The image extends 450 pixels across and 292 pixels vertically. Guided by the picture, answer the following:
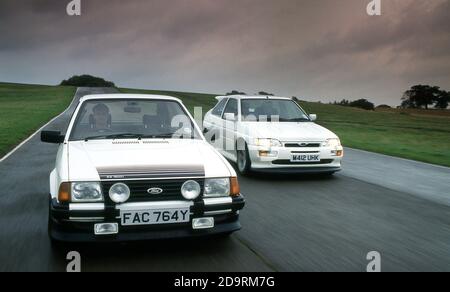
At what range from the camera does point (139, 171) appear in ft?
14.3

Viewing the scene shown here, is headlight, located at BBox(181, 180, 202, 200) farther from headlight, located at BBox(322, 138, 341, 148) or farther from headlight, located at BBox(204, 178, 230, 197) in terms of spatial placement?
headlight, located at BBox(322, 138, 341, 148)

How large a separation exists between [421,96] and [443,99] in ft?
15.5

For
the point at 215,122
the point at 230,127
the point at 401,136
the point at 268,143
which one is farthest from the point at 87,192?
the point at 401,136

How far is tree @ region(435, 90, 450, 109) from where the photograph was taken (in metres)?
97.4

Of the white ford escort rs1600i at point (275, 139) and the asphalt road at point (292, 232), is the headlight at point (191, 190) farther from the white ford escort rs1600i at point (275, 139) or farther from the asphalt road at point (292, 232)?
the white ford escort rs1600i at point (275, 139)

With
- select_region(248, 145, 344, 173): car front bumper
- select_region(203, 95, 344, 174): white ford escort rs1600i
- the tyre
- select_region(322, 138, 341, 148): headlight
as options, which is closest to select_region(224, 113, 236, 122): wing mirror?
select_region(203, 95, 344, 174): white ford escort rs1600i

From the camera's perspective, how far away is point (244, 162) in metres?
9.43

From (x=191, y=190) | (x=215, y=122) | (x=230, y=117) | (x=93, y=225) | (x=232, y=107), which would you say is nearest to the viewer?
(x=93, y=225)

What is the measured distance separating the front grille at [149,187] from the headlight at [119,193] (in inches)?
1.2

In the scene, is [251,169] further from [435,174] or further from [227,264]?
[227,264]

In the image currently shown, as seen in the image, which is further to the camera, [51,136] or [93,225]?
[51,136]

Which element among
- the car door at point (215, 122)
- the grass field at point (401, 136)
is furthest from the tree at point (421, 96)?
the car door at point (215, 122)

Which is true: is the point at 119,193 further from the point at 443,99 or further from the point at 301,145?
the point at 443,99

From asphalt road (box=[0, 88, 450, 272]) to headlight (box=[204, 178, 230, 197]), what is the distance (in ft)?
1.59
